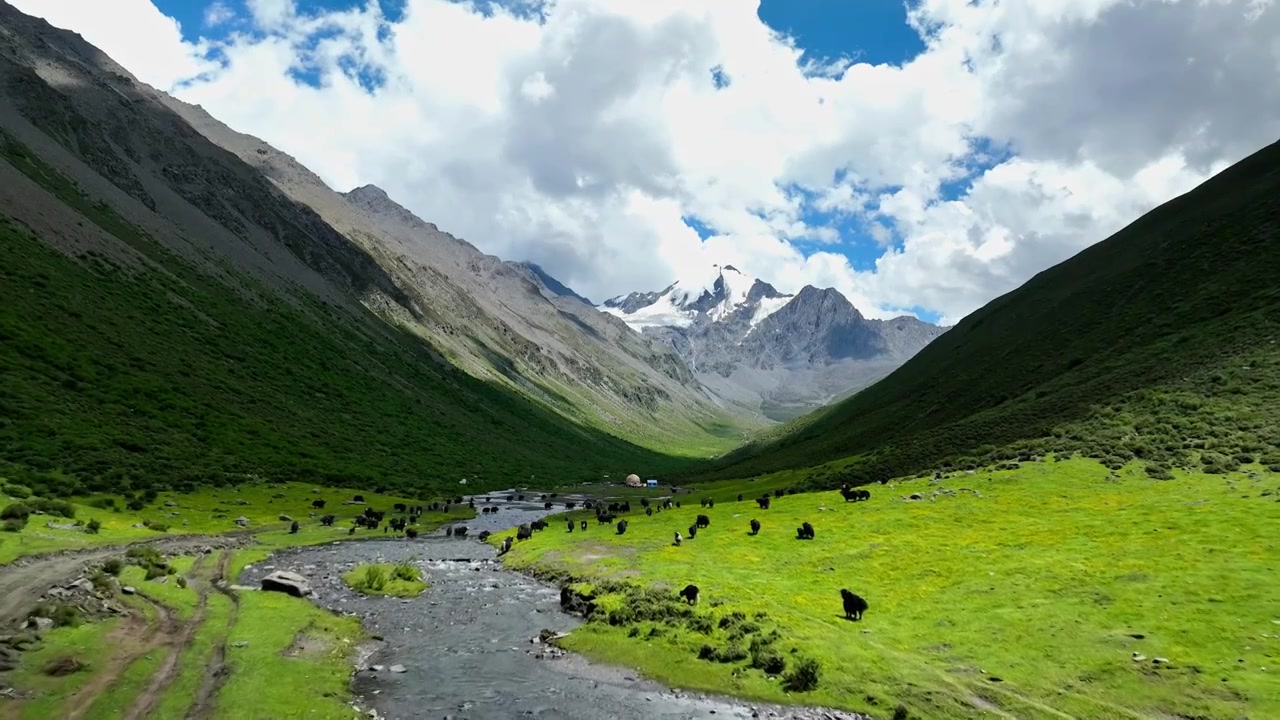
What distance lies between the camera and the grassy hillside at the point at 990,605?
24.6 metres

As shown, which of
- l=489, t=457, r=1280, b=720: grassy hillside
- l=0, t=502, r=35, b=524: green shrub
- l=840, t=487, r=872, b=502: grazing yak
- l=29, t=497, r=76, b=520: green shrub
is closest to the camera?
l=489, t=457, r=1280, b=720: grassy hillside

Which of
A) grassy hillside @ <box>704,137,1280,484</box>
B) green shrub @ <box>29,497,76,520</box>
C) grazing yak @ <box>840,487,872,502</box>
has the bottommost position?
grazing yak @ <box>840,487,872,502</box>

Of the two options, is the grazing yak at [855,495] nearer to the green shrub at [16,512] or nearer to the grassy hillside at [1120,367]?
the grassy hillside at [1120,367]

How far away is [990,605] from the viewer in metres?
32.5

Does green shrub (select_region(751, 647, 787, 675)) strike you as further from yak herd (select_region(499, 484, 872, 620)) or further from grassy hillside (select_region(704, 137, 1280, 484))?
grassy hillside (select_region(704, 137, 1280, 484))

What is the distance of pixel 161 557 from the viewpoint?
4069 centimetres

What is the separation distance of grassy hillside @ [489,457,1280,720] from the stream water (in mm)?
1660

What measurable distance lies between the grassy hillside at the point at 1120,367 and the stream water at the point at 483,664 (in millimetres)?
47060

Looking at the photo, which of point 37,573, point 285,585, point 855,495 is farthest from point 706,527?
point 37,573

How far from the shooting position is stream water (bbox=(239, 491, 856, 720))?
2547cm

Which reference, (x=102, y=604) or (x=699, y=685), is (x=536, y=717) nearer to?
(x=699, y=685)

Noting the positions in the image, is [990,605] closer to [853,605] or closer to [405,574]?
[853,605]

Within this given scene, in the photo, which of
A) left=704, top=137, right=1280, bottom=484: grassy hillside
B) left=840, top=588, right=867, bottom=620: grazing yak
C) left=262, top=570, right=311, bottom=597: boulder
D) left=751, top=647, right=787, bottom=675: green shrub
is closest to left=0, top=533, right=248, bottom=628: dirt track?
left=262, top=570, right=311, bottom=597: boulder

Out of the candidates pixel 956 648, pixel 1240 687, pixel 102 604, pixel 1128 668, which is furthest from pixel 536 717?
pixel 1240 687
